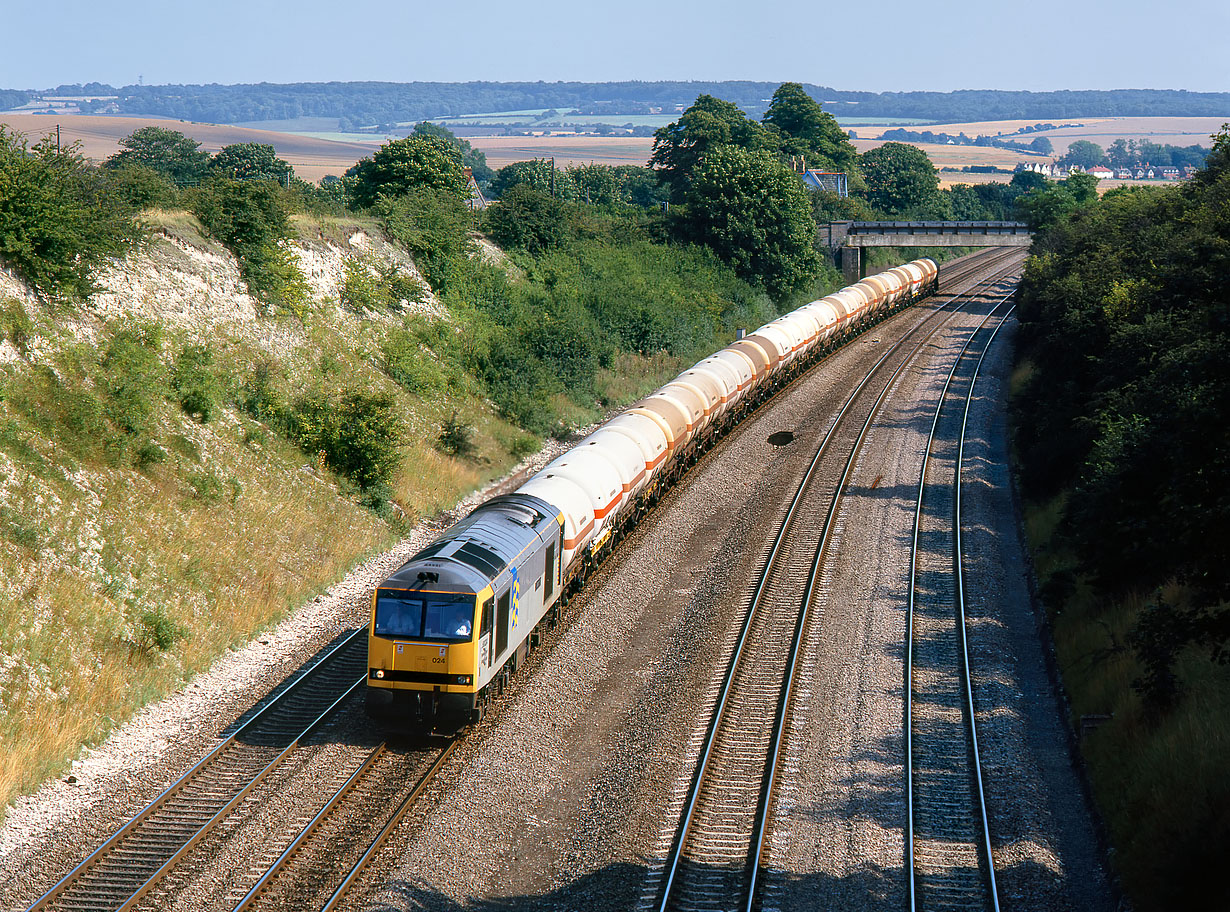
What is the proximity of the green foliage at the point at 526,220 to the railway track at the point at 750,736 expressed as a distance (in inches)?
1088

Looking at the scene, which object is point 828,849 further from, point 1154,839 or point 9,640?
point 9,640

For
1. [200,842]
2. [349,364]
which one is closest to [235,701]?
[200,842]

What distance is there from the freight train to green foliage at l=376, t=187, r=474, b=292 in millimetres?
14719

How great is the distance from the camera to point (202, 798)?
55.9ft

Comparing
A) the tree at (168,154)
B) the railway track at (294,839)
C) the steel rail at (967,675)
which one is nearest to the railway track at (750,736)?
the railway track at (294,839)

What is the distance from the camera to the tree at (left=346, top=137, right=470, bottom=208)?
54594 millimetres

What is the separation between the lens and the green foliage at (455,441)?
3741 centimetres

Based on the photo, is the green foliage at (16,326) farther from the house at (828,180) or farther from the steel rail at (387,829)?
the house at (828,180)

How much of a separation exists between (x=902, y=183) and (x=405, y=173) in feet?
300

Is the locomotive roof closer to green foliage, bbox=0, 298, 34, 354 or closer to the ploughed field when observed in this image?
the ploughed field

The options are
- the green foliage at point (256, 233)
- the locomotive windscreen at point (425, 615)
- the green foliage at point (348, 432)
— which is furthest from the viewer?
the green foliage at point (256, 233)

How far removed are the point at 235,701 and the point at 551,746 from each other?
6585 millimetres

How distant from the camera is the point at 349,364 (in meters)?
37.8

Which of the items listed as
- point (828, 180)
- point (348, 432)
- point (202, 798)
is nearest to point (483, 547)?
point (202, 798)
